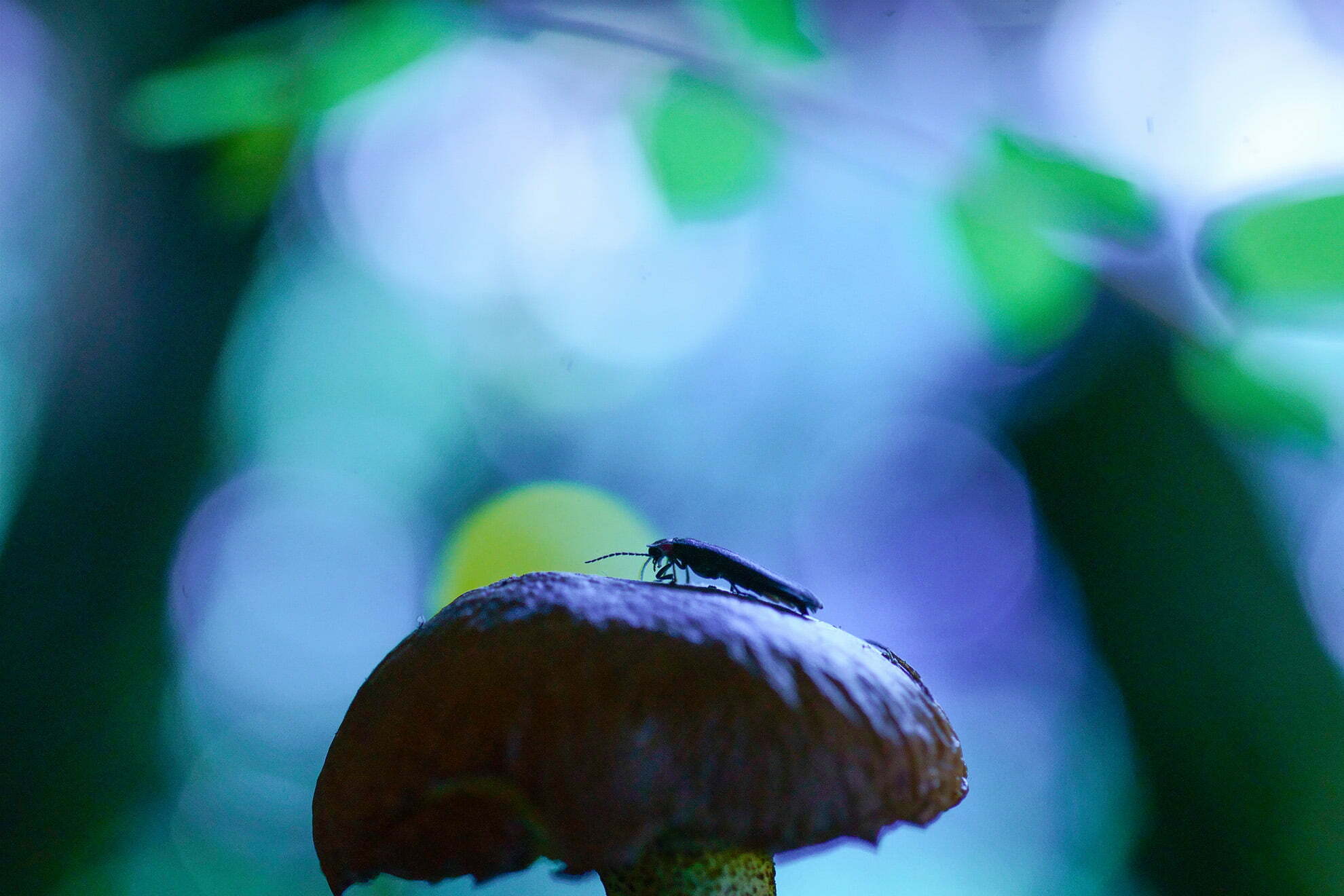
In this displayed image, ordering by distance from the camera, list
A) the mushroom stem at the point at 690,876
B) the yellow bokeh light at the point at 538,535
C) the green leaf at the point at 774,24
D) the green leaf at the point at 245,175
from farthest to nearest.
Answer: the yellow bokeh light at the point at 538,535 < the green leaf at the point at 245,175 < the green leaf at the point at 774,24 < the mushroom stem at the point at 690,876

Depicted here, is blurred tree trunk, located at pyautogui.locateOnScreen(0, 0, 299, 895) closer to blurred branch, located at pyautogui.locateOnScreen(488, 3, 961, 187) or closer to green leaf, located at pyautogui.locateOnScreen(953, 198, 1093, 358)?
blurred branch, located at pyautogui.locateOnScreen(488, 3, 961, 187)

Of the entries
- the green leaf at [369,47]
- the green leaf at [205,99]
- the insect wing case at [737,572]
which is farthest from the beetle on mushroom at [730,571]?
the green leaf at [205,99]

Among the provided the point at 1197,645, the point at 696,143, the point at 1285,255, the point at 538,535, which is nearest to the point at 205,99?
the point at 696,143

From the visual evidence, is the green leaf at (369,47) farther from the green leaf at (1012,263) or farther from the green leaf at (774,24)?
the green leaf at (1012,263)

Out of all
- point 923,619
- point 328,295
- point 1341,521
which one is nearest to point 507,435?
point 328,295

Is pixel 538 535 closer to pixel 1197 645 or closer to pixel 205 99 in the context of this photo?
pixel 205 99

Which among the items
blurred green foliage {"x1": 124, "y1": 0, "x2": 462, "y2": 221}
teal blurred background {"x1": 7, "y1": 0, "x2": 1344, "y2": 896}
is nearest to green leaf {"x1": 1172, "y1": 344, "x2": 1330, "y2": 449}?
teal blurred background {"x1": 7, "y1": 0, "x2": 1344, "y2": 896}

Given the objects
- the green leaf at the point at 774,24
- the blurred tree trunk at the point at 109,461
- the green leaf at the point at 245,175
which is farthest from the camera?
the green leaf at the point at 245,175
